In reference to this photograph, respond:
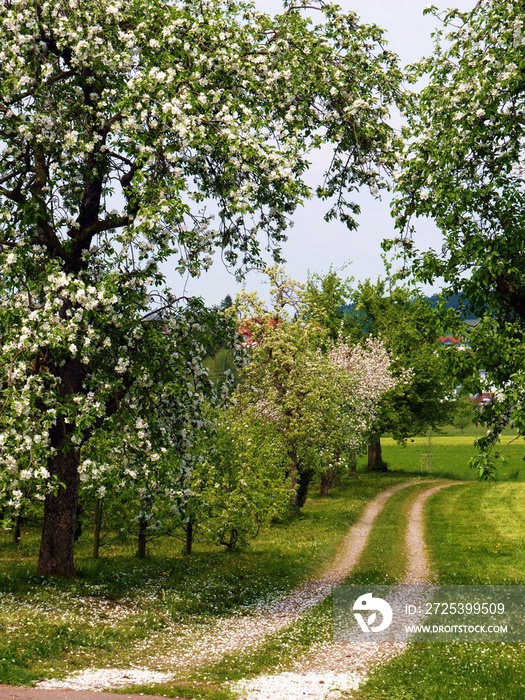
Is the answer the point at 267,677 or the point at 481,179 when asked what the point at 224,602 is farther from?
the point at 481,179

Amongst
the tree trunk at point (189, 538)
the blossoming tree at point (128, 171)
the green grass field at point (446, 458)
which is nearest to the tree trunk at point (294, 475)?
the tree trunk at point (189, 538)

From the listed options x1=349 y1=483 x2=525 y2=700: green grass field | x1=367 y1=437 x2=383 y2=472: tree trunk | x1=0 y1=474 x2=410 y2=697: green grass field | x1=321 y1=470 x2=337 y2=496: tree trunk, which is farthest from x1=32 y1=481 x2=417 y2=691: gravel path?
x1=367 y1=437 x2=383 y2=472: tree trunk

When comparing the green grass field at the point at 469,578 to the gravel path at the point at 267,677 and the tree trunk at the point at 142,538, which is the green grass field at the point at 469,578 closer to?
the gravel path at the point at 267,677

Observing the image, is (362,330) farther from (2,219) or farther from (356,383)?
(2,219)

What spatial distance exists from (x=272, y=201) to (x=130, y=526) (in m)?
11.6

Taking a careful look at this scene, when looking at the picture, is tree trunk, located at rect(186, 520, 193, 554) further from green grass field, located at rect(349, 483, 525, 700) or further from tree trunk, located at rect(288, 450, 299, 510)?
tree trunk, located at rect(288, 450, 299, 510)

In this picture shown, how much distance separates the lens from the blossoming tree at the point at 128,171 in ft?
51.8

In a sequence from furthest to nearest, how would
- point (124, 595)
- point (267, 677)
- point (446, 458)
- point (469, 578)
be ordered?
1. point (446, 458)
2. point (469, 578)
3. point (124, 595)
4. point (267, 677)

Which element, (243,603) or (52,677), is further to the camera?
(243,603)

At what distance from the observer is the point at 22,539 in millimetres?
28188

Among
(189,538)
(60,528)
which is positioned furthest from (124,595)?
(189,538)

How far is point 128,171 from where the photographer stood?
19312 mm

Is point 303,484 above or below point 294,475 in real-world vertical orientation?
below

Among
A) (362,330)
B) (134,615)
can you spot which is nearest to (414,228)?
(134,615)
